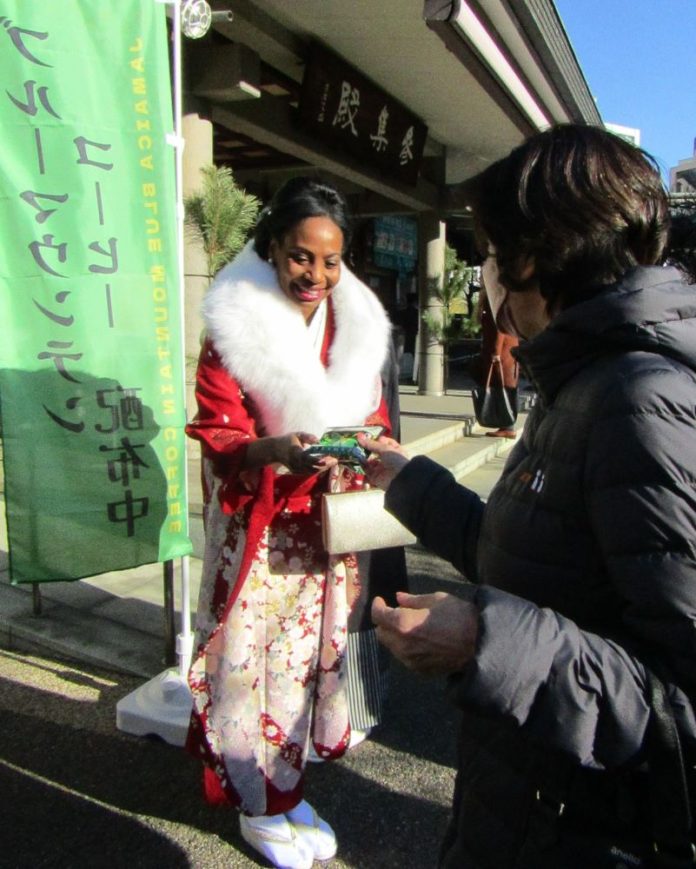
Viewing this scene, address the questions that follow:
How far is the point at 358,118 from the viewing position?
6852 millimetres

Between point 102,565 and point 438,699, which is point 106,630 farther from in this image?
point 438,699

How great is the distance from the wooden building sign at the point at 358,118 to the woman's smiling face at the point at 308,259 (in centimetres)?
457

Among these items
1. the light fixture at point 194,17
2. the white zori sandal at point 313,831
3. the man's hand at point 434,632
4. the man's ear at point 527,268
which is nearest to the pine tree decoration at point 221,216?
the light fixture at point 194,17

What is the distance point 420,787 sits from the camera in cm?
242

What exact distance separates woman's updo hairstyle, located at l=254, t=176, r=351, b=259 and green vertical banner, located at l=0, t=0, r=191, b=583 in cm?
63

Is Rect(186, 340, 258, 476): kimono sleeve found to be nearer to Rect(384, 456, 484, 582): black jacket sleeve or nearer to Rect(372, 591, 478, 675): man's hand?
Rect(384, 456, 484, 582): black jacket sleeve

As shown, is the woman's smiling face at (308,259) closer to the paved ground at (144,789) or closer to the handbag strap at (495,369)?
the paved ground at (144,789)

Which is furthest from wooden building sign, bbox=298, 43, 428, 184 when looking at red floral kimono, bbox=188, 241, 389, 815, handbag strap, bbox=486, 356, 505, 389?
red floral kimono, bbox=188, 241, 389, 815

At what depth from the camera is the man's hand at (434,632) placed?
2.95ft

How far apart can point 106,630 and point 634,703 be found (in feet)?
9.20

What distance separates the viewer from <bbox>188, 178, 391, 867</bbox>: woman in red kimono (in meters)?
1.91

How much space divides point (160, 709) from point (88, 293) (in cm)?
141

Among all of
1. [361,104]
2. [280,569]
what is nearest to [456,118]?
[361,104]

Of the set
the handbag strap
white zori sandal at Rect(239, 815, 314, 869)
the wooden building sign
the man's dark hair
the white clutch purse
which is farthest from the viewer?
the handbag strap
